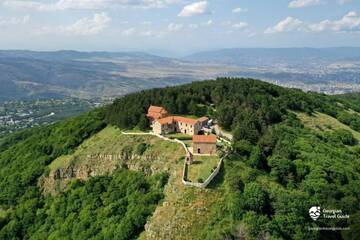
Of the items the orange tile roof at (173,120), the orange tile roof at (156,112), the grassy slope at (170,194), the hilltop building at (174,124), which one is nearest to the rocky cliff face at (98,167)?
the grassy slope at (170,194)

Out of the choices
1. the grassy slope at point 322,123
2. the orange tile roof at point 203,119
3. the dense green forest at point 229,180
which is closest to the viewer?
the dense green forest at point 229,180

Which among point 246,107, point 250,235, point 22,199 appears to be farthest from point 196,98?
point 250,235

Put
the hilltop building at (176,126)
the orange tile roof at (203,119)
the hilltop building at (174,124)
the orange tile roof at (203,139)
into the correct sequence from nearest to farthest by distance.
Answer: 1. the orange tile roof at (203,139)
2. the hilltop building at (176,126)
3. the hilltop building at (174,124)
4. the orange tile roof at (203,119)

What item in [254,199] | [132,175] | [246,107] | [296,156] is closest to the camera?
[254,199]

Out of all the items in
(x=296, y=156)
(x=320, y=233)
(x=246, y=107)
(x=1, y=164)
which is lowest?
(x=1, y=164)

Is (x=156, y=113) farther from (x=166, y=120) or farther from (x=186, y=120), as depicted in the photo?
(x=186, y=120)

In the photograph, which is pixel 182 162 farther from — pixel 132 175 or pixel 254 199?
pixel 254 199

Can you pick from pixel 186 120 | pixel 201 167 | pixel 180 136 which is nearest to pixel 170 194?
pixel 201 167

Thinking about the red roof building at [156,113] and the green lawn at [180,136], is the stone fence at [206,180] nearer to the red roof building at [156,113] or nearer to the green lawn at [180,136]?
the green lawn at [180,136]
